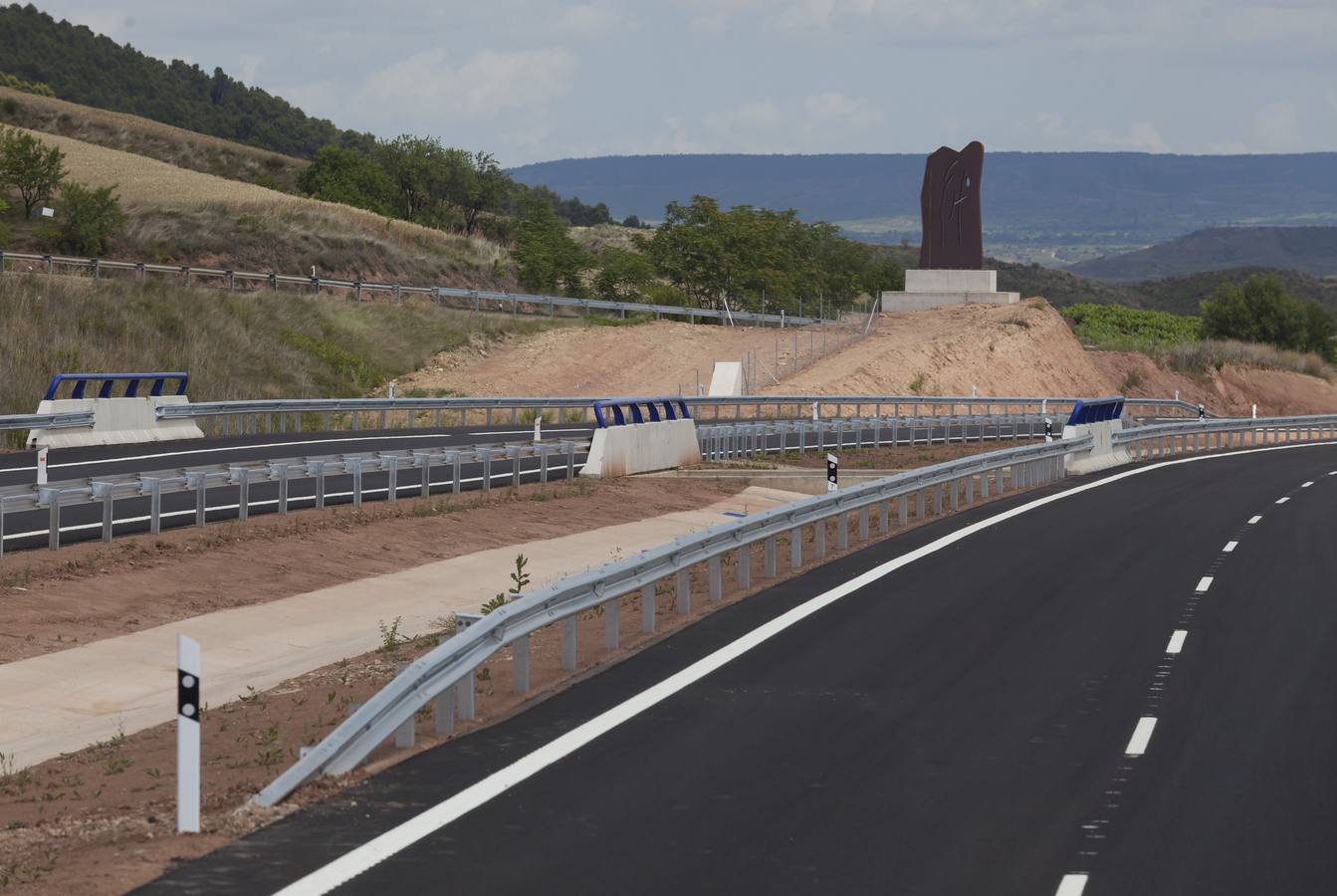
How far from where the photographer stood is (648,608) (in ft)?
53.7

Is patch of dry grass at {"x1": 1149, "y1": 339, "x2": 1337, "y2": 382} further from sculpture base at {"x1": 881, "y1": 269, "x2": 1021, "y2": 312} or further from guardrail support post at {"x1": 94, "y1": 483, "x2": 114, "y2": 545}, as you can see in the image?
guardrail support post at {"x1": 94, "y1": 483, "x2": 114, "y2": 545}

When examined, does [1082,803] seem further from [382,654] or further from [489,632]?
[382,654]

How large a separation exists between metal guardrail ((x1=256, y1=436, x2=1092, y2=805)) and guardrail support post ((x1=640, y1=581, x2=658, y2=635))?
0.06 m


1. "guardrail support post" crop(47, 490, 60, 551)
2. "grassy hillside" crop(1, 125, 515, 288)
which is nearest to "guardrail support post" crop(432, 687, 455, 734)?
"guardrail support post" crop(47, 490, 60, 551)

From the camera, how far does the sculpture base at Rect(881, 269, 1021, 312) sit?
261 feet

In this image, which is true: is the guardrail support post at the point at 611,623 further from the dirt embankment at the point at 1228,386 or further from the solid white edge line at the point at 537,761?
the dirt embankment at the point at 1228,386

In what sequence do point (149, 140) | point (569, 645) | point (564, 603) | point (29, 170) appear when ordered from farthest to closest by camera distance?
point (149, 140) → point (29, 170) → point (569, 645) → point (564, 603)

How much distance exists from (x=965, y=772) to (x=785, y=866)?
2411mm

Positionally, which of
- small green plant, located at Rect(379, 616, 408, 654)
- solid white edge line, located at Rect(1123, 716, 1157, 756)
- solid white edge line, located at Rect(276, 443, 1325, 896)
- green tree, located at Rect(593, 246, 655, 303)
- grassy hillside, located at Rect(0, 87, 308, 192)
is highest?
Answer: grassy hillside, located at Rect(0, 87, 308, 192)

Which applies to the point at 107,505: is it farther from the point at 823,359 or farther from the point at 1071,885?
the point at 823,359

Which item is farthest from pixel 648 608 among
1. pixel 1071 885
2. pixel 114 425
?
pixel 114 425

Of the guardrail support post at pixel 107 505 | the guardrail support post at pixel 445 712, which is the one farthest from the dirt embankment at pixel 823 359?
the guardrail support post at pixel 445 712

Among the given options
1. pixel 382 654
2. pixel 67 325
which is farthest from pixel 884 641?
pixel 67 325

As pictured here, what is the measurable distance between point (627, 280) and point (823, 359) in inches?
933
